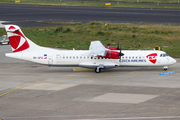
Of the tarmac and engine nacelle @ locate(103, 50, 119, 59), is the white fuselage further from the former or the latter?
the tarmac

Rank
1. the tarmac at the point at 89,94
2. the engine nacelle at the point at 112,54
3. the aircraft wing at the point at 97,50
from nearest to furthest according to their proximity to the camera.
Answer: the tarmac at the point at 89,94 < the aircraft wing at the point at 97,50 < the engine nacelle at the point at 112,54

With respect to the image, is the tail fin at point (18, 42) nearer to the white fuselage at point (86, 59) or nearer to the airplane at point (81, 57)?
the airplane at point (81, 57)

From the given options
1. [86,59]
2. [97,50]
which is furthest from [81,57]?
[97,50]

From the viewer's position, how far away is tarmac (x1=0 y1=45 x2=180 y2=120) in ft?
74.7

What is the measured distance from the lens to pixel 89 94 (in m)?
28.3

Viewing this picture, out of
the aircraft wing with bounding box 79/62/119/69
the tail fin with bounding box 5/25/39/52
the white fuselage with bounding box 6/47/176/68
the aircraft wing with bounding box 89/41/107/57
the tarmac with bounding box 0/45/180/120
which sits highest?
the tail fin with bounding box 5/25/39/52

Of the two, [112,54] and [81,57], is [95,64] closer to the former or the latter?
[81,57]

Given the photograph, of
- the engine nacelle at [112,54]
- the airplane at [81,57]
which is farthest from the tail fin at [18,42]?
the engine nacelle at [112,54]

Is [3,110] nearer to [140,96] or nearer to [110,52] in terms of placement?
[140,96]

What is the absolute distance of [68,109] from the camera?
24.0 metres

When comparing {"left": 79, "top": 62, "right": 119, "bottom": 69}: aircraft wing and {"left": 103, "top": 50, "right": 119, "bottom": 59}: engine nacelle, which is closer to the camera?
{"left": 103, "top": 50, "right": 119, "bottom": 59}: engine nacelle

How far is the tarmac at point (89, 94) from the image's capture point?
74.7ft

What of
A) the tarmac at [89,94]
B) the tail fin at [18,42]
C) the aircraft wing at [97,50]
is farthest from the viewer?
the tail fin at [18,42]

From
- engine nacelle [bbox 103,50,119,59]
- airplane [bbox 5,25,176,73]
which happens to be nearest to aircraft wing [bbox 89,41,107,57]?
airplane [bbox 5,25,176,73]
